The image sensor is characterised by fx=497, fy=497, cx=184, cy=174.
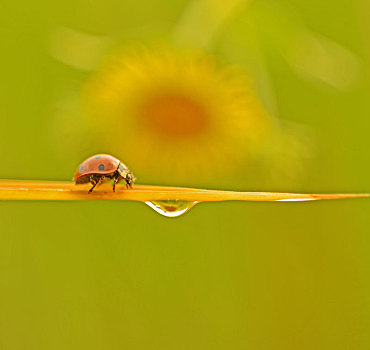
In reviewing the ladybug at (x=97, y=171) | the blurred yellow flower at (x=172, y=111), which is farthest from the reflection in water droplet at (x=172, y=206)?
the blurred yellow flower at (x=172, y=111)

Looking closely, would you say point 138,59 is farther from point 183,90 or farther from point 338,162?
point 338,162

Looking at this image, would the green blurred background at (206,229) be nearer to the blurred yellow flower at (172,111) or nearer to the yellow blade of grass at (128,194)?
Result: the blurred yellow flower at (172,111)

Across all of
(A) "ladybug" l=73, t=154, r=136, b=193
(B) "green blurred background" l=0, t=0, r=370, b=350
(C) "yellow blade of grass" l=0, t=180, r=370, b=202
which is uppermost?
(B) "green blurred background" l=0, t=0, r=370, b=350

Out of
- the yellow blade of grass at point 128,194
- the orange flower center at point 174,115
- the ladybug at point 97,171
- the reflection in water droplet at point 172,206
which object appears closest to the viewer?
the yellow blade of grass at point 128,194

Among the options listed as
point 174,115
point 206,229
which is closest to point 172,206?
point 174,115

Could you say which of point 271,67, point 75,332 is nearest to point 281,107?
point 271,67

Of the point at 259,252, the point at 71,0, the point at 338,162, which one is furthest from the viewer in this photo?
the point at 71,0

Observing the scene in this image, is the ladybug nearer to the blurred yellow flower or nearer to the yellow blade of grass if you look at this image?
the yellow blade of grass

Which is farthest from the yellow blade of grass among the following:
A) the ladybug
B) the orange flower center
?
the orange flower center
